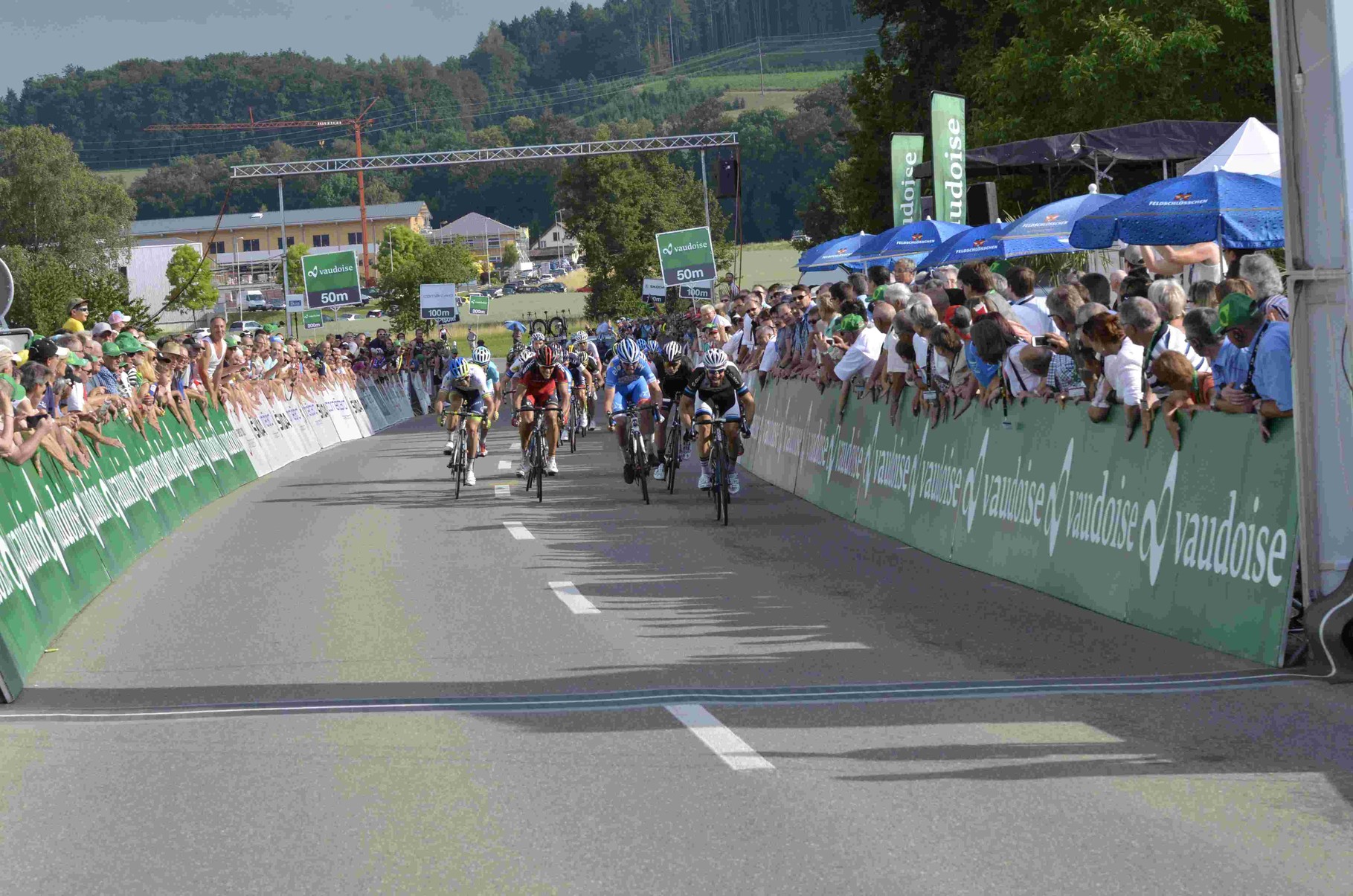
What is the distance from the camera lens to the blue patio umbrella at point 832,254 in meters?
27.3

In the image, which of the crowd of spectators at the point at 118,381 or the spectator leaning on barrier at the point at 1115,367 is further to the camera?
the crowd of spectators at the point at 118,381

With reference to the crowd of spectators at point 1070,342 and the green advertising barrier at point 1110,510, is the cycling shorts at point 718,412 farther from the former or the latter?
the green advertising barrier at point 1110,510

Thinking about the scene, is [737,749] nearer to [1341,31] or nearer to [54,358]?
[1341,31]

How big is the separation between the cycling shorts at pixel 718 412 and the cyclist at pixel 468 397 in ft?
13.4

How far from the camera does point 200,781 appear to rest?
715 cm

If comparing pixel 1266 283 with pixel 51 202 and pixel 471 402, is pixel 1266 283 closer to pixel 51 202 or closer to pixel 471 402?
pixel 471 402

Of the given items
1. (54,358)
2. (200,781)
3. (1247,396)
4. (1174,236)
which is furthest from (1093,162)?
(200,781)

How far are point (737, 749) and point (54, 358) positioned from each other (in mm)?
10201

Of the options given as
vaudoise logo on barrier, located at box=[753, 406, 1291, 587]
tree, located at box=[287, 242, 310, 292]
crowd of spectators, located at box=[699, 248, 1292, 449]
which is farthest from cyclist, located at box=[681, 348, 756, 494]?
tree, located at box=[287, 242, 310, 292]

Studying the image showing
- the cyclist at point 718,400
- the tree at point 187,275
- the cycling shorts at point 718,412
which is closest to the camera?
the cyclist at point 718,400

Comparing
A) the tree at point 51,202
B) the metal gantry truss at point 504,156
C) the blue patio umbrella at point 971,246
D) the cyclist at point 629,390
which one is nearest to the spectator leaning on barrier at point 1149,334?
the blue patio umbrella at point 971,246

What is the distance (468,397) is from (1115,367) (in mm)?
12268

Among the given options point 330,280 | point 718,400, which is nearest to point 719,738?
point 718,400

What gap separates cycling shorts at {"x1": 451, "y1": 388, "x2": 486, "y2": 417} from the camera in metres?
22.1
